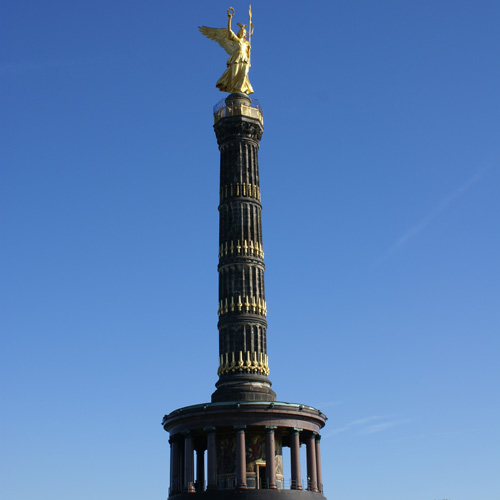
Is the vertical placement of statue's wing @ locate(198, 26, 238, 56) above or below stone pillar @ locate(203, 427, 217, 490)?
above

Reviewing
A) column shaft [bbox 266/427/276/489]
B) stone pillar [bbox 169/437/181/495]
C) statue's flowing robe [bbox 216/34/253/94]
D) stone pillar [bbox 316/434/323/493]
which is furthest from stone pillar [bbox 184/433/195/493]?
statue's flowing robe [bbox 216/34/253/94]

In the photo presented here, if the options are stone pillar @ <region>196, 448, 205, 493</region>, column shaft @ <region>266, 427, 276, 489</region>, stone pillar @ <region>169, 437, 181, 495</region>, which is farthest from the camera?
stone pillar @ <region>196, 448, 205, 493</region>

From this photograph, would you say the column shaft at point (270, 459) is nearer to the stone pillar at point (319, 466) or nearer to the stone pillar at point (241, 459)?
the stone pillar at point (241, 459)

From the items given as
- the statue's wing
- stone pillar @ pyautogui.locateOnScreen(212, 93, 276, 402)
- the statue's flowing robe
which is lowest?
stone pillar @ pyautogui.locateOnScreen(212, 93, 276, 402)

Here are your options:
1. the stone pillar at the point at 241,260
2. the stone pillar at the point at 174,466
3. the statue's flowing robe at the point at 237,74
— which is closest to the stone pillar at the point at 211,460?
the stone pillar at the point at 241,260

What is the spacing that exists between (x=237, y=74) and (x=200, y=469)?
32.8 metres

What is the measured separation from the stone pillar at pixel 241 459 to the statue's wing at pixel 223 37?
109ft

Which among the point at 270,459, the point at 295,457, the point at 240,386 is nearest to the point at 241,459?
the point at 270,459

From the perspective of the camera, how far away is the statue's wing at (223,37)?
2591 inches

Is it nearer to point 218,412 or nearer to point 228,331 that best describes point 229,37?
point 228,331

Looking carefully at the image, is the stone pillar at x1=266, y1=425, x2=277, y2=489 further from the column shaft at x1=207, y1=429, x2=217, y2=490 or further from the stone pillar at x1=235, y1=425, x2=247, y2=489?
the column shaft at x1=207, y1=429, x2=217, y2=490

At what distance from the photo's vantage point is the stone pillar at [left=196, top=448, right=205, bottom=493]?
56.8 m

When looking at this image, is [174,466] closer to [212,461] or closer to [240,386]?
[212,461]

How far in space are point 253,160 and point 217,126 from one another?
4319 mm
